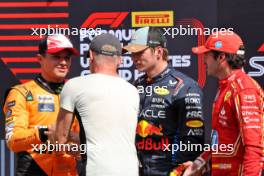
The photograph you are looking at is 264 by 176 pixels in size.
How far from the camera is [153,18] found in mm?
4207

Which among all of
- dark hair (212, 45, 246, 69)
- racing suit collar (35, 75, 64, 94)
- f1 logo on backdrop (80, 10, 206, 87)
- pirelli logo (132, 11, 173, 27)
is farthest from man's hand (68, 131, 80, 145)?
pirelli logo (132, 11, 173, 27)

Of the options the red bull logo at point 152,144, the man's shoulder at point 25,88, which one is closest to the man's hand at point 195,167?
the red bull logo at point 152,144

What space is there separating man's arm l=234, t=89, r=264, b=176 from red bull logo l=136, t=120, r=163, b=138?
1.88 ft

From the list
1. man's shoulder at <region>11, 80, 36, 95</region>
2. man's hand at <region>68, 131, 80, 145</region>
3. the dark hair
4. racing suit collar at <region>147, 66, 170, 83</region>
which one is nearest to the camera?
man's hand at <region>68, 131, 80, 145</region>

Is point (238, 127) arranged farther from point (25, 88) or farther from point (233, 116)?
point (25, 88)

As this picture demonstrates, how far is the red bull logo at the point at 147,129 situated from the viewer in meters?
3.25

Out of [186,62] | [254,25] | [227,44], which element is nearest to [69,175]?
[227,44]

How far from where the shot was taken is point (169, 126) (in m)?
3.24

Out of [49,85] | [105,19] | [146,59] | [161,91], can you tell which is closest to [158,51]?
[146,59]

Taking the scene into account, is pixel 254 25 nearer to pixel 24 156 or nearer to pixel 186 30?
pixel 186 30

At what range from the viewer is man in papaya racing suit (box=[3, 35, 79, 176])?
3.11 metres

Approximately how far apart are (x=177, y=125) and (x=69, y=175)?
0.64 m

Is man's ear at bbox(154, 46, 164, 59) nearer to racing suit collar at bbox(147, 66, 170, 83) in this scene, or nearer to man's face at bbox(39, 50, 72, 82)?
racing suit collar at bbox(147, 66, 170, 83)

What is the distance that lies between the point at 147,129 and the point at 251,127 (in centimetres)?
72
